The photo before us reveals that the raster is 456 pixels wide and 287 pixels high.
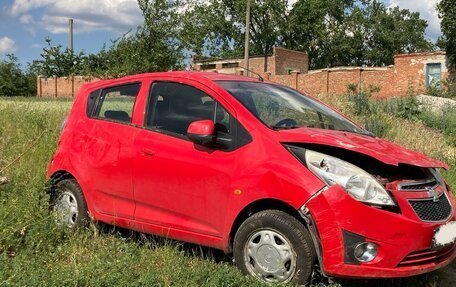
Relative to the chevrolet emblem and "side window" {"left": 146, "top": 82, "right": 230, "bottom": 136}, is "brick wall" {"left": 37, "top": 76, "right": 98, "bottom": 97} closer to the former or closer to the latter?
"side window" {"left": 146, "top": 82, "right": 230, "bottom": 136}

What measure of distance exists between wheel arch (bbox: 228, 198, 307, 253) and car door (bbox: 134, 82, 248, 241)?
4.9 inches

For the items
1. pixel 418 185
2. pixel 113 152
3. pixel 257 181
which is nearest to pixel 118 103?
pixel 113 152

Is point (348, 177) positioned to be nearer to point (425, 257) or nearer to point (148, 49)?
point (425, 257)

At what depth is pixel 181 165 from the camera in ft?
15.1

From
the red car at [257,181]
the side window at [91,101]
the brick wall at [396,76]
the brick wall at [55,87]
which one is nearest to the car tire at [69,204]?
the red car at [257,181]

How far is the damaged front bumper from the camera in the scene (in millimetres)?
3740

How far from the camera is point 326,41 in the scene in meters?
67.5

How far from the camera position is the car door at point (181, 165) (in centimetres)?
440

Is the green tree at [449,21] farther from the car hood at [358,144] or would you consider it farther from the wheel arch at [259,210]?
the wheel arch at [259,210]

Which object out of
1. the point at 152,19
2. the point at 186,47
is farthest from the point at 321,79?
the point at 152,19

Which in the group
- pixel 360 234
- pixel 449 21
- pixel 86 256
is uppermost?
pixel 449 21

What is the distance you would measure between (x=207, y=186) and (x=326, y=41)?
66.0 meters

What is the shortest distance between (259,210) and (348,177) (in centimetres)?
80

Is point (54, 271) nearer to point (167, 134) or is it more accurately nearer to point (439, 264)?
point (167, 134)
